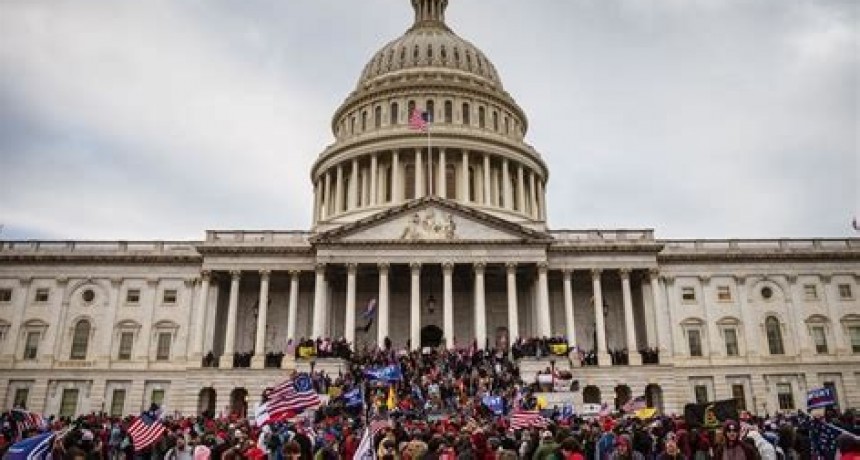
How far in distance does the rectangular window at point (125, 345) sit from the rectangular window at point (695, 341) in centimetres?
4301

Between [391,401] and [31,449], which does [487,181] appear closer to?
[391,401]

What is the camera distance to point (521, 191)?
226 feet

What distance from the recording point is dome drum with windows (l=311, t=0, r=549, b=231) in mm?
66062

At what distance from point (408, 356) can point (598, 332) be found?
52.9 feet

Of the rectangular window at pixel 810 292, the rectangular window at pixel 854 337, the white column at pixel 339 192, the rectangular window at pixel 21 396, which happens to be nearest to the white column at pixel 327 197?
the white column at pixel 339 192

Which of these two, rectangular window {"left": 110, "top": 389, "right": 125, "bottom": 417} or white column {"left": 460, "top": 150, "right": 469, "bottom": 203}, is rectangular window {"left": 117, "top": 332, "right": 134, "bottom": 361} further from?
white column {"left": 460, "top": 150, "right": 469, "bottom": 203}

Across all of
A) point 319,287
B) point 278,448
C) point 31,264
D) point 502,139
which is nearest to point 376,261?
point 319,287

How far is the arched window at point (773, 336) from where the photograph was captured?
178ft

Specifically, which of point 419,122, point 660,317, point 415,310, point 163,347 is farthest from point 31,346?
point 660,317

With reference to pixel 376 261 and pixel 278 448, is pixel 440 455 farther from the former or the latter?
pixel 376 261

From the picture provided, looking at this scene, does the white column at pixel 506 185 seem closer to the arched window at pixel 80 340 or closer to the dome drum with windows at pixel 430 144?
the dome drum with windows at pixel 430 144

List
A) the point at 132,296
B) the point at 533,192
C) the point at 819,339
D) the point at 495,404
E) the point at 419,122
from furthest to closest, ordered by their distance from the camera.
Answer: the point at 533,192 → the point at 419,122 → the point at 132,296 → the point at 819,339 → the point at 495,404

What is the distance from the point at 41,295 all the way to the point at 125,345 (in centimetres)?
810

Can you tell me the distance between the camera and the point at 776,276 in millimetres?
55719
